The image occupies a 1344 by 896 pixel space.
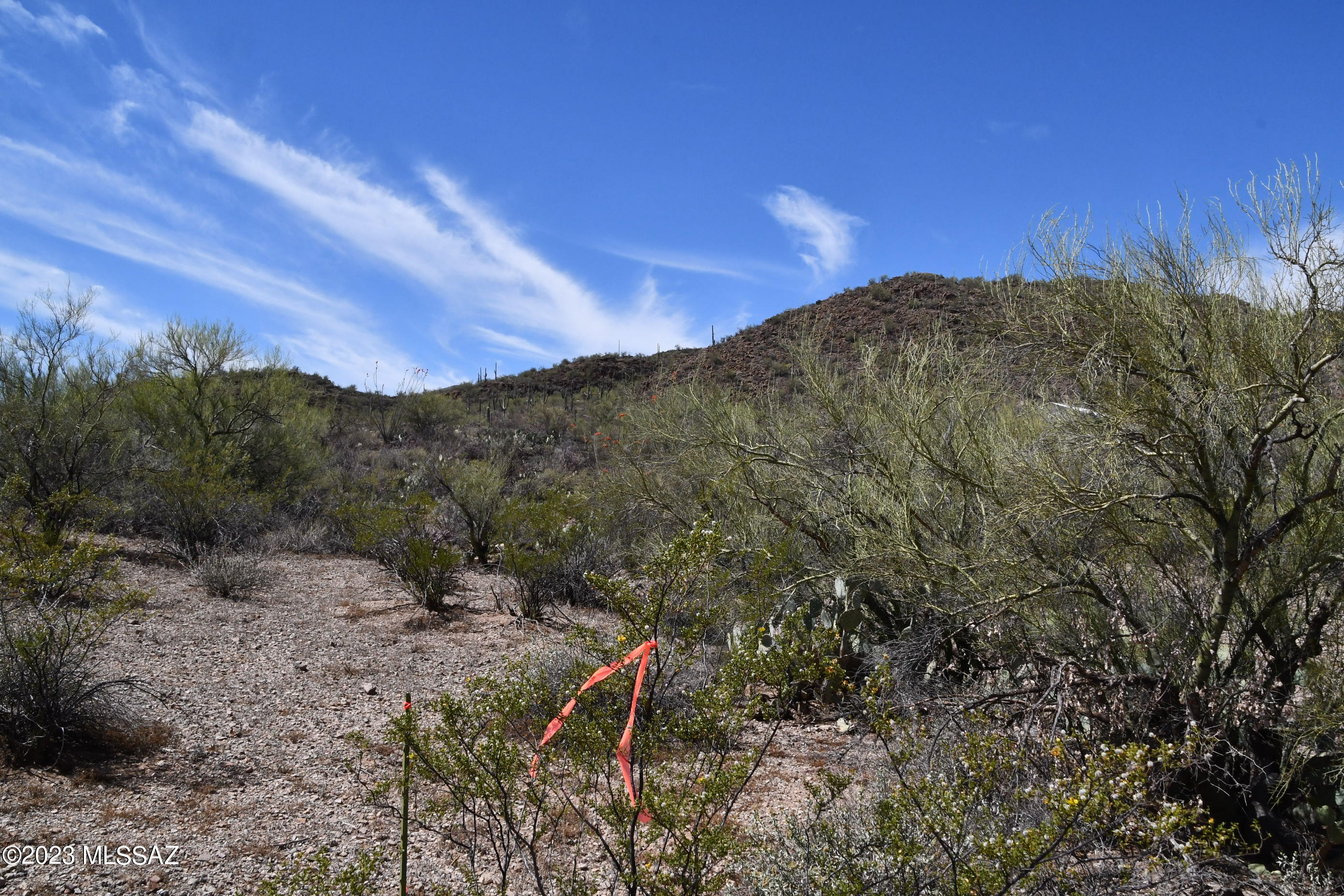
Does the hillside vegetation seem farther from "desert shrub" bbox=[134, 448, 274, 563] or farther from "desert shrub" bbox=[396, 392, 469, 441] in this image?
"desert shrub" bbox=[396, 392, 469, 441]

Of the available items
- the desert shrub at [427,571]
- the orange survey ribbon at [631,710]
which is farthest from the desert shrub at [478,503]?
the orange survey ribbon at [631,710]

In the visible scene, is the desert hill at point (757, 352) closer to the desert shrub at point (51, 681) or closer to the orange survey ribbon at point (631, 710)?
the desert shrub at point (51, 681)

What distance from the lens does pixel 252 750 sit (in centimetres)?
486

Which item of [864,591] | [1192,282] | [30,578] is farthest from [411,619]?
[1192,282]

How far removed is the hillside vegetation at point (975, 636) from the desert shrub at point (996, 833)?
0.08 ft

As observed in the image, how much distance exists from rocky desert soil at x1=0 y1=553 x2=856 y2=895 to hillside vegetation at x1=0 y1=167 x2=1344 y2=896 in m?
0.34

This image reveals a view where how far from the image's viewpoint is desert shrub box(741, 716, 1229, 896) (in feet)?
6.96

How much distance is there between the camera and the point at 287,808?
4168 mm

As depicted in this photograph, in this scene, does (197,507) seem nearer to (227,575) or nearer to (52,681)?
(227,575)

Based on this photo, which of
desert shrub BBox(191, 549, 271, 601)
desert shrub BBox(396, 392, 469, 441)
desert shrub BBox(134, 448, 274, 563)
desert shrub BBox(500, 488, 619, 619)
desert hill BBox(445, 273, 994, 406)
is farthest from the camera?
desert hill BBox(445, 273, 994, 406)

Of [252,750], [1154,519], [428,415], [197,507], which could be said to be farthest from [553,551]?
[428,415]

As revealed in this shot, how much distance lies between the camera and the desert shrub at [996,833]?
212 centimetres

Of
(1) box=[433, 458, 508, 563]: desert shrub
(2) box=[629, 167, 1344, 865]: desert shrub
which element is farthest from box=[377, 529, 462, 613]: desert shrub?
(2) box=[629, 167, 1344, 865]: desert shrub

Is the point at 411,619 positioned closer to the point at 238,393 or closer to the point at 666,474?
the point at 666,474
